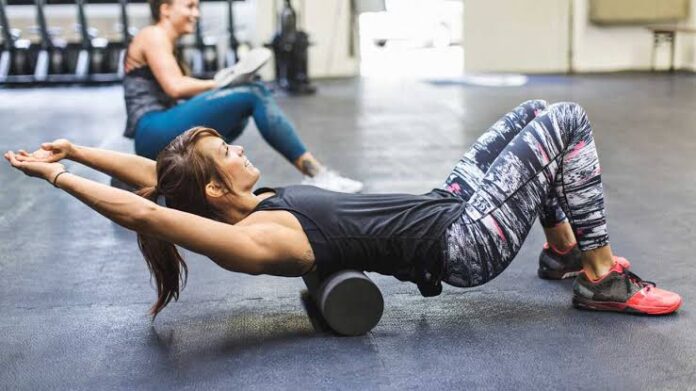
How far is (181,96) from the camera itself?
3.78 m

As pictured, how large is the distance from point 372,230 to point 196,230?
47 centimetres

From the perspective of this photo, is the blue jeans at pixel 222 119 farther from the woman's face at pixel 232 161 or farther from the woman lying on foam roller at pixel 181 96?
the woman's face at pixel 232 161

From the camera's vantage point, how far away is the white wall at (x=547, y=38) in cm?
960

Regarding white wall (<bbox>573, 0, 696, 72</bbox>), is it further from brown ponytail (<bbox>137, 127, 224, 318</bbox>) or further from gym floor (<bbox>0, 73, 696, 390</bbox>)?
brown ponytail (<bbox>137, 127, 224, 318</bbox>)

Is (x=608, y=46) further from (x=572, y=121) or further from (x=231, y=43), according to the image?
(x=572, y=121)

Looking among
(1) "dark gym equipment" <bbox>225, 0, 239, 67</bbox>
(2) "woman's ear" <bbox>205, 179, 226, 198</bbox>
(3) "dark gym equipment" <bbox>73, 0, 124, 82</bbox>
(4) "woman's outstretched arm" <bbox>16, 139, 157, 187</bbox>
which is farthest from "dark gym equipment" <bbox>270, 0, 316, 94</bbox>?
(2) "woman's ear" <bbox>205, 179, 226, 198</bbox>

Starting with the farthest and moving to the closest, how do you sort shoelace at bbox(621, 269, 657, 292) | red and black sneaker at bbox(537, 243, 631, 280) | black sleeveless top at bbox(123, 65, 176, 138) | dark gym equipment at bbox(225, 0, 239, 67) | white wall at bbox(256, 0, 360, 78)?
white wall at bbox(256, 0, 360, 78), dark gym equipment at bbox(225, 0, 239, 67), black sleeveless top at bbox(123, 65, 176, 138), red and black sneaker at bbox(537, 243, 631, 280), shoelace at bbox(621, 269, 657, 292)

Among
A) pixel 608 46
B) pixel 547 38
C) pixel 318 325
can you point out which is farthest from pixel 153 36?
pixel 608 46

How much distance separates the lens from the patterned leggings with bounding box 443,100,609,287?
2271 millimetres

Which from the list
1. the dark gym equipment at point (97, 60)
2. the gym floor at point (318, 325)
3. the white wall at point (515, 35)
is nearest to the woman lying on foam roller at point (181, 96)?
the gym floor at point (318, 325)

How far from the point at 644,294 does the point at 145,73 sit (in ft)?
7.70

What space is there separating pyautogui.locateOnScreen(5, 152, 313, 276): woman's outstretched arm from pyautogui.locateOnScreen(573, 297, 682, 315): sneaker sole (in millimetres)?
744

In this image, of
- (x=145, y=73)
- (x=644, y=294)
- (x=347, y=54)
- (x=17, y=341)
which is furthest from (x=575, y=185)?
(x=347, y=54)

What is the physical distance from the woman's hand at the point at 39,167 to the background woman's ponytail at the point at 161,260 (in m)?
0.27
